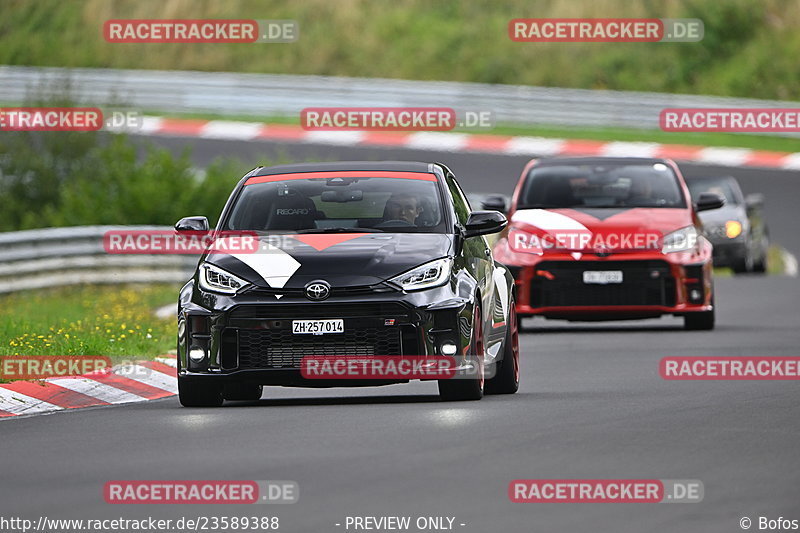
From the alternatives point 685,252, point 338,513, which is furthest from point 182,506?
point 685,252

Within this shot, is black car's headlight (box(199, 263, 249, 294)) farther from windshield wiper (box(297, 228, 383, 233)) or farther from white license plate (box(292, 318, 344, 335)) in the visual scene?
windshield wiper (box(297, 228, 383, 233))

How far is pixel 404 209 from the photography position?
13.5 meters

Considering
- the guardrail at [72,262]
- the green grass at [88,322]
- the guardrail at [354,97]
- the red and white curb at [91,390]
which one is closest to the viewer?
the red and white curb at [91,390]

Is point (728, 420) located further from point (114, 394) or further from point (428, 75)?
point (428, 75)

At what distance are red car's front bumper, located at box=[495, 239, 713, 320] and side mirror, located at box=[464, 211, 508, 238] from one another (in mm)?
5832

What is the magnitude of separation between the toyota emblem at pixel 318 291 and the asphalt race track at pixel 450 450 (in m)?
0.71

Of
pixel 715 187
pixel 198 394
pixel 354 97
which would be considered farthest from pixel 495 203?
pixel 354 97

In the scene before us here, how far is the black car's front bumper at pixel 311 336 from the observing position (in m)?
12.4

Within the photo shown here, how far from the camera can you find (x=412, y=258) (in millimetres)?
12680

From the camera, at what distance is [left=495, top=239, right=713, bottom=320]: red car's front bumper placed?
1928 centimetres

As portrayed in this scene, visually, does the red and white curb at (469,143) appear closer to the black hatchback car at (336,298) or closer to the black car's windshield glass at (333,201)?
the black car's windshield glass at (333,201)

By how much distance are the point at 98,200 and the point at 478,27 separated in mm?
21139

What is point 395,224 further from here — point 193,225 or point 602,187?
point 602,187

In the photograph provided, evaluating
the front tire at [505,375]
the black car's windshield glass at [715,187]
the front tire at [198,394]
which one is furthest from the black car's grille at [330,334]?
the black car's windshield glass at [715,187]
